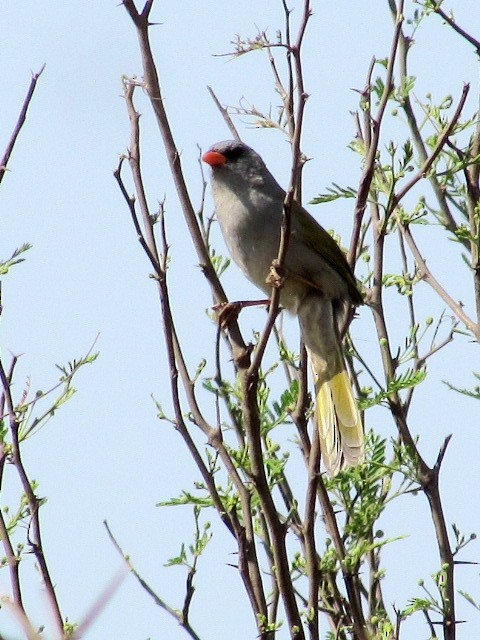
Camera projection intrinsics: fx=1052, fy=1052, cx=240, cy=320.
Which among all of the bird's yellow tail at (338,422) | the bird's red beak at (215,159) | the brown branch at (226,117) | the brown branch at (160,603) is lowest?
the brown branch at (160,603)

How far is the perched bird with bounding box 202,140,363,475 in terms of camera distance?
482cm

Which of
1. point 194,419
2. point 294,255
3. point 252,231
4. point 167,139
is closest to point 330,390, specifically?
point 294,255

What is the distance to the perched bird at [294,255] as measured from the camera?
4.82m

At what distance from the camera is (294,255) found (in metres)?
5.00

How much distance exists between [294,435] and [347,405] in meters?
0.36

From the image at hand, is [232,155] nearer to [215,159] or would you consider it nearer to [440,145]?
[215,159]

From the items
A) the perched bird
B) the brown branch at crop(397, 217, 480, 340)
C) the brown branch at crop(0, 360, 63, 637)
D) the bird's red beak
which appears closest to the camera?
the brown branch at crop(0, 360, 63, 637)

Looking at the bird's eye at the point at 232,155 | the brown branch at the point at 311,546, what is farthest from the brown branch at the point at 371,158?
the bird's eye at the point at 232,155

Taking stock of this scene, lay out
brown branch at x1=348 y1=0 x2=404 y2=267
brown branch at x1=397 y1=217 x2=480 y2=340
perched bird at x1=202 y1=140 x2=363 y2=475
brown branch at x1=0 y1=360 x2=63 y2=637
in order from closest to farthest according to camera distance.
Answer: brown branch at x1=0 y1=360 x2=63 y2=637
brown branch at x1=348 y1=0 x2=404 y2=267
brown branch at x1=397 y1=217 x2=480 y2=340
perched bird at x1=202 y1=140 x2=363 y2=475

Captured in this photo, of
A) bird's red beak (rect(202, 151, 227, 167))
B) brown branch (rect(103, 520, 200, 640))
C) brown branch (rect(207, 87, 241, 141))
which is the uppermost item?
bird's red beak (rect(202, 151, 227, 167))

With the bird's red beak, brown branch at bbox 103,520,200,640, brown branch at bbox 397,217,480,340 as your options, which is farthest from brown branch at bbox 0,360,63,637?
the bird's red beak

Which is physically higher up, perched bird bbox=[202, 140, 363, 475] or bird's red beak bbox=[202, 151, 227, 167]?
bird's red beak bbox=[202, 151, 227, 167]

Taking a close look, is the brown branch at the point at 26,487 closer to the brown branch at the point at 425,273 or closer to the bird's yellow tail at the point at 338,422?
the bird's yellow tail at the point at 338,422

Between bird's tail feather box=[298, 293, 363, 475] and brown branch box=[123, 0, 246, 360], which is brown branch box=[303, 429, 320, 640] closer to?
brown branch box=[123, 0, 246, 360]
